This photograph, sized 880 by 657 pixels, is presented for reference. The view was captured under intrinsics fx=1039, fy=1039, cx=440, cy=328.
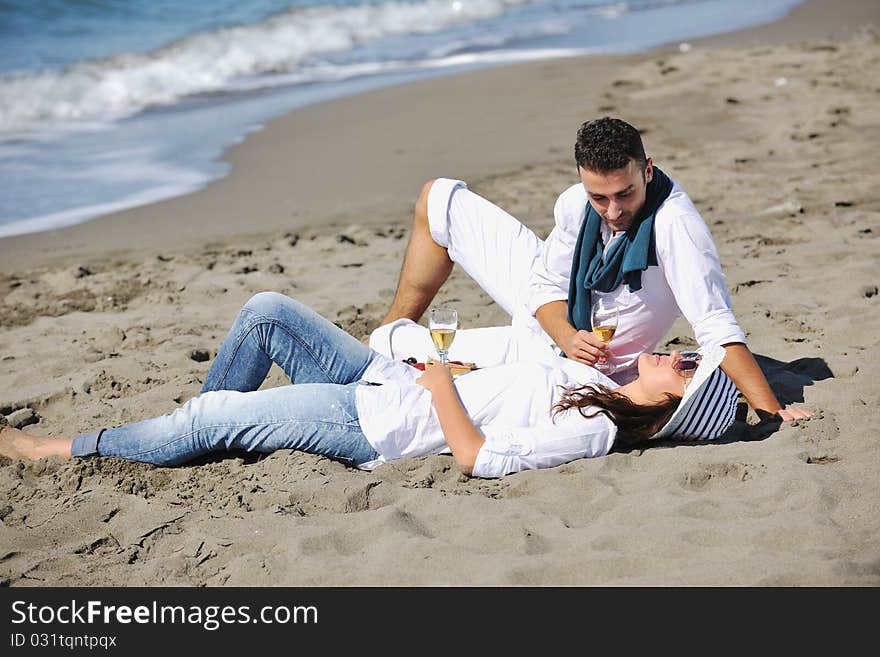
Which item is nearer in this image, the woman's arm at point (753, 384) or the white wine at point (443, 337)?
the woman's arm at point (753, 384)

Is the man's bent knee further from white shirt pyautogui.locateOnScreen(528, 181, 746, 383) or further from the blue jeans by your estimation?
the blue jeans

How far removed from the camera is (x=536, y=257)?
16.4 ft

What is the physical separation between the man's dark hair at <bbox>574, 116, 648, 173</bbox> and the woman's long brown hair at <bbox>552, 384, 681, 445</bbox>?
0.86m

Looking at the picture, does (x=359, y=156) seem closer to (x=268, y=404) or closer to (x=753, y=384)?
(x=268, y=404)

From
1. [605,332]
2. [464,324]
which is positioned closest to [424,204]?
[464,324]

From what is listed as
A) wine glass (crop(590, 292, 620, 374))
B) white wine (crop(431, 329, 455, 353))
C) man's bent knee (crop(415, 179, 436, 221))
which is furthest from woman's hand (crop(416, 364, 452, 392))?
man's bent knee (crop(415, 179, 436, 221))

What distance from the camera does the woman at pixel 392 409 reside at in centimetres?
400

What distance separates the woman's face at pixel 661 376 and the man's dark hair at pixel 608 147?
758 millimetres

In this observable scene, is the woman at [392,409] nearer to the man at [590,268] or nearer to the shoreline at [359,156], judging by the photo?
the man at [590,268]

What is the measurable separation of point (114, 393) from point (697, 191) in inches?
187

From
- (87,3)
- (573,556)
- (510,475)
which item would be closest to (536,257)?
(510,475)

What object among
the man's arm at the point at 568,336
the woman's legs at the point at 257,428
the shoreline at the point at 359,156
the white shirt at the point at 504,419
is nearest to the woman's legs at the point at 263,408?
the woman's legs at the point at 257,428
